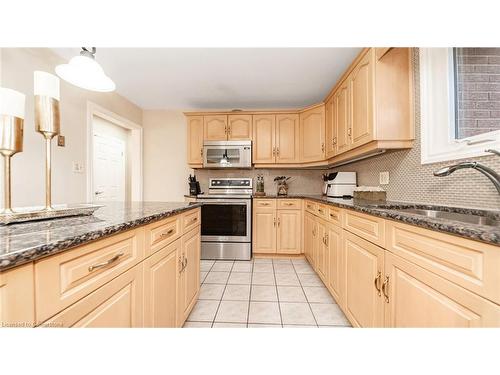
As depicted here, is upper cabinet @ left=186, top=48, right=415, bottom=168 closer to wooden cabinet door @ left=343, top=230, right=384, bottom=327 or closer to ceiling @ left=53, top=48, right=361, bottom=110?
ceiling @ left=53, top=48, right=361, bottom=110

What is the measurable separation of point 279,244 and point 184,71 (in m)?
2.49

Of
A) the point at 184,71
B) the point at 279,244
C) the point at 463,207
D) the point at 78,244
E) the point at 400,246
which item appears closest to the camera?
the point at 78,244

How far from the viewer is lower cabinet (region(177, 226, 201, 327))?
52.6 inches

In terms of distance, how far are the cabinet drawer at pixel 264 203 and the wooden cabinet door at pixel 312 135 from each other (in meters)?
0.81

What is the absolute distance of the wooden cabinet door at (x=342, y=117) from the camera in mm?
2166

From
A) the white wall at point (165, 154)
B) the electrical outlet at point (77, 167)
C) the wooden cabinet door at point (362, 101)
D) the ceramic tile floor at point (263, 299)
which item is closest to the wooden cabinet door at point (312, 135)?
the wooden cabinet door at point (362, 101)

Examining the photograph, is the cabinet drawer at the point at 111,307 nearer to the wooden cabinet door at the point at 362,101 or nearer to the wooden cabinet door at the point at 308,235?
the wooden cabinet door at the point at 362,101

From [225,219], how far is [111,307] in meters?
2.27

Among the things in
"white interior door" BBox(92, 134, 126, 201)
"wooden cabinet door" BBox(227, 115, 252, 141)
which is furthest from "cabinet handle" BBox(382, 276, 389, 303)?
"white interior door" BBox(92, 134, 126, 201)

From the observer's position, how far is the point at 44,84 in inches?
34.3

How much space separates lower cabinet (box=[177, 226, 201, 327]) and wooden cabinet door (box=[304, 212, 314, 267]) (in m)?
1.44
